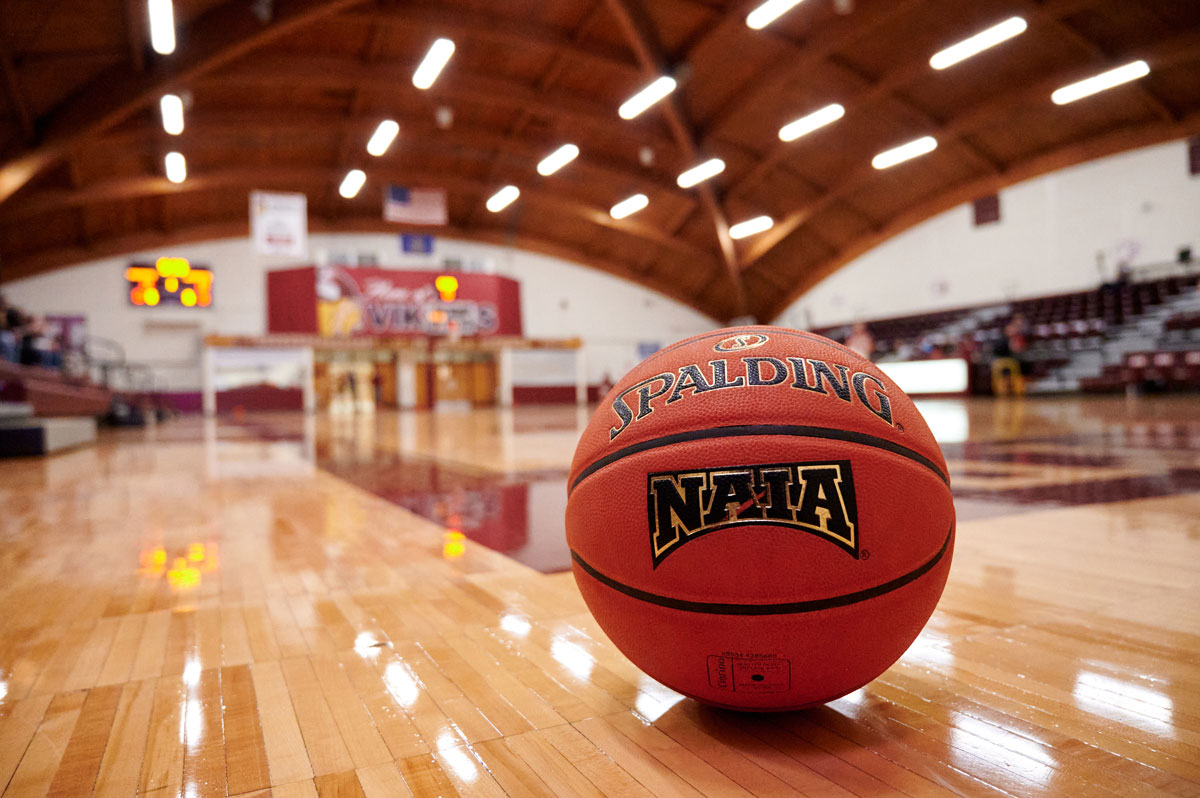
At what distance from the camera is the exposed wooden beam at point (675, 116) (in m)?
13.0

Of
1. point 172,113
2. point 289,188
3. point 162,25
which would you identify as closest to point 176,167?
point 289,188

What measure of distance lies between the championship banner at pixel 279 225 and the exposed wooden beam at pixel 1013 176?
13588 millimetres

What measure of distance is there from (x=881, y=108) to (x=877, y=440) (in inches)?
671

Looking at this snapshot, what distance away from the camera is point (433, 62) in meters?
12.6

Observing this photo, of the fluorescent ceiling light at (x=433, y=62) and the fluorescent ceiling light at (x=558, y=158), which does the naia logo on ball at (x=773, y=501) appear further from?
the fluorescent ceiling light at (x=558, y=158)

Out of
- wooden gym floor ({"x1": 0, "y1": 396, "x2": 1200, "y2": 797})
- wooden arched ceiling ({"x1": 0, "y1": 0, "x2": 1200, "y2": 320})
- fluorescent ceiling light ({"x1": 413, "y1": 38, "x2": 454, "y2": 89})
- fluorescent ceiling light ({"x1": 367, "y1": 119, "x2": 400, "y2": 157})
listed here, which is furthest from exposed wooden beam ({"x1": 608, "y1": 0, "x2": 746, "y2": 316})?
wooden gym floor ({"x1": 0, "y1": 396, "x2": 1200, "y2": 797})

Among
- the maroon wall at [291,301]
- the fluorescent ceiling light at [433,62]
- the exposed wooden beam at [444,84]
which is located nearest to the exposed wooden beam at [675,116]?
the exposed wooden beam at [444,84]

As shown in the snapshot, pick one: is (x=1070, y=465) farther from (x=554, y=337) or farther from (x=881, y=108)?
(x=554, y=337)

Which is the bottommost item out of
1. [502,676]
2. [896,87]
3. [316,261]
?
[502,676]

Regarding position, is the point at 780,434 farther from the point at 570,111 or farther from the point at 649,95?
the point at 570,111

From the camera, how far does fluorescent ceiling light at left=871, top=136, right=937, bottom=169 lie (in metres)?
16.1

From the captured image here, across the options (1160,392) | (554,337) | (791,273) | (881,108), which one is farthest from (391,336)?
(1160,392)

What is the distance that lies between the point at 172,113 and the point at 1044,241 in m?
18.0

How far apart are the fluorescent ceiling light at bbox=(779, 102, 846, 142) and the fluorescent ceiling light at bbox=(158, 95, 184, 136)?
11.2 meters
